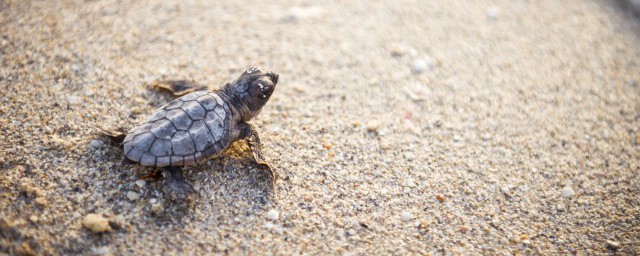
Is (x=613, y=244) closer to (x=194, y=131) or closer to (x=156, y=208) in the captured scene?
(x=194, y=131)

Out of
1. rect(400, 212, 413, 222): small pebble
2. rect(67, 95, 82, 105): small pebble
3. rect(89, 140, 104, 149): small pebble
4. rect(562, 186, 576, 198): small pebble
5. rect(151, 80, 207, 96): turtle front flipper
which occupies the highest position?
rect(67, 95, 82, 105): small pebble

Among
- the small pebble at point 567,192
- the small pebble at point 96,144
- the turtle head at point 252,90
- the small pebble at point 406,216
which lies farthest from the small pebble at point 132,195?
the small pebble at point 567,192

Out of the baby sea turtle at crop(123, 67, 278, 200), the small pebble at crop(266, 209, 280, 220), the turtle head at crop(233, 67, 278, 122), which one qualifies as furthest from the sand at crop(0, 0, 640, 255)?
the turtle head at crop(233, 67, 278, 122)

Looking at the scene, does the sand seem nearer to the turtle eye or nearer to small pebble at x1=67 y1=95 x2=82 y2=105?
small pebble at x1=67 y1=95 x2=82 y2=105

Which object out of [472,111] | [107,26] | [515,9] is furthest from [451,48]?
[107,26]

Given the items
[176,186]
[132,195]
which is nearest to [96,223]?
[132,195]
